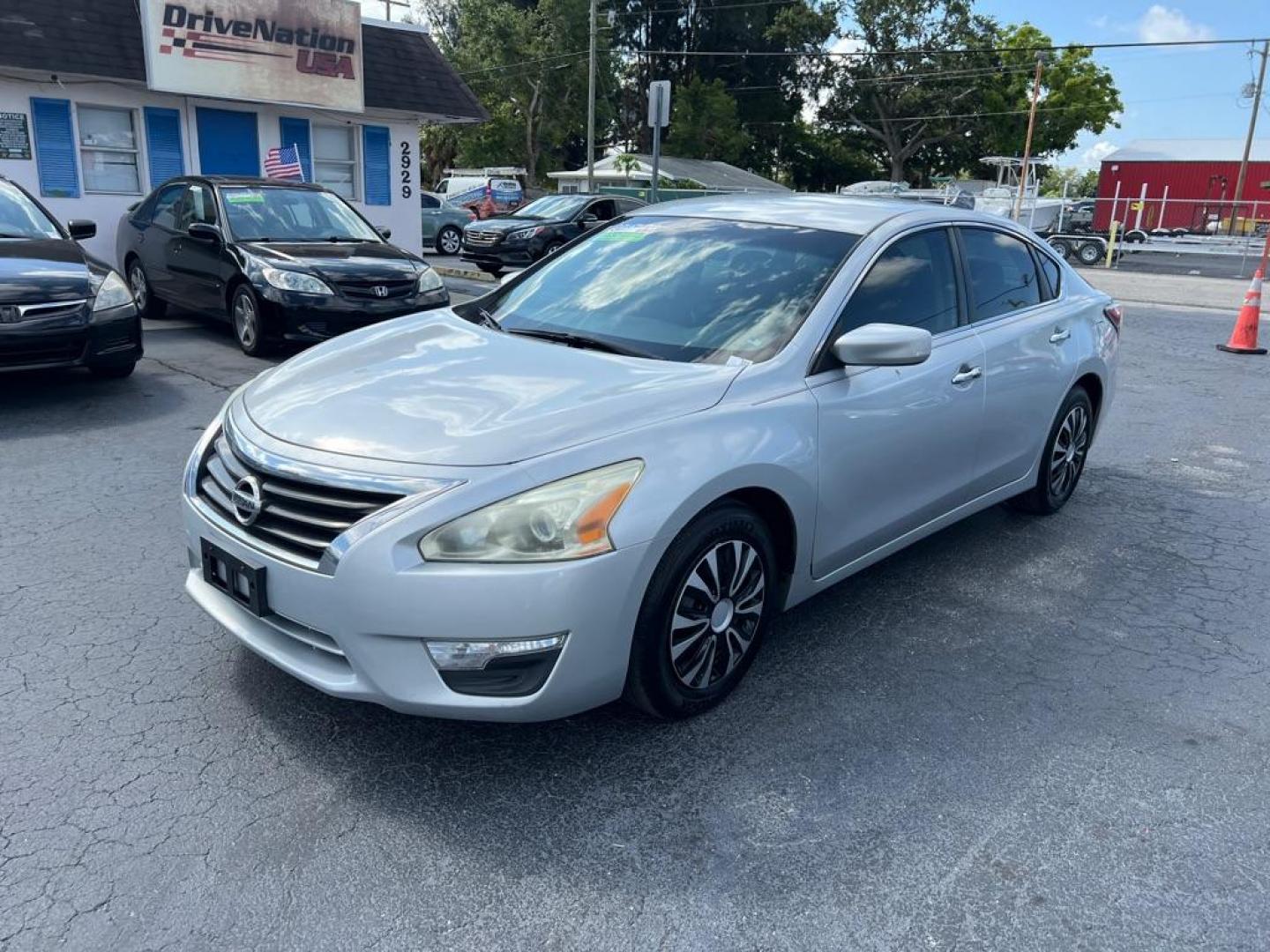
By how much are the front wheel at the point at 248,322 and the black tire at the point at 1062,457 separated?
6316 millimetres

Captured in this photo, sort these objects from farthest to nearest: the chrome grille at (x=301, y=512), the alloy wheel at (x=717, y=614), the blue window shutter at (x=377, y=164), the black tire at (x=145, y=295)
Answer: the blue window shutter at (x=377, y=164), the black tire at (x=145, y=295), the alloy wheel at (x=717, y=614), the chrome grille at (x=301, y=512)

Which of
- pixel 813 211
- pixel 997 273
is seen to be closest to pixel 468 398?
pixel 813 211

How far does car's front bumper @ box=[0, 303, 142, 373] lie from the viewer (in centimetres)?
630

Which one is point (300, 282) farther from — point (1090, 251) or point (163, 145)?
point (1090, 251)

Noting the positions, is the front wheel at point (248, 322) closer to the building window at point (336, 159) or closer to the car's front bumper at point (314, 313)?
the car's front bumper at point (314, 313)

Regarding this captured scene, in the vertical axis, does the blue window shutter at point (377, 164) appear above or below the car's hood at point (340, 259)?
above

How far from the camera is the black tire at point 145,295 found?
34.6ft

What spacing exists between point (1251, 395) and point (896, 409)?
6982 millimetres

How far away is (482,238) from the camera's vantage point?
17.4m

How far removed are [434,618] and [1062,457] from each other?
3901 millimetres

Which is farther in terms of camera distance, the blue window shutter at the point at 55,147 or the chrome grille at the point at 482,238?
the chrome grille at the point at 482,238

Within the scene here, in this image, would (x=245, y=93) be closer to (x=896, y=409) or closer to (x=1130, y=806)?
(x=896, y=409)

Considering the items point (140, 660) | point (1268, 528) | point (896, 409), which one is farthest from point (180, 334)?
point (1268, 528)

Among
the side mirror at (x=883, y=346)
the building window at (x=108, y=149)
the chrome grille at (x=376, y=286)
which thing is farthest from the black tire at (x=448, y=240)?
the side mirror at (x=883, y=346)
